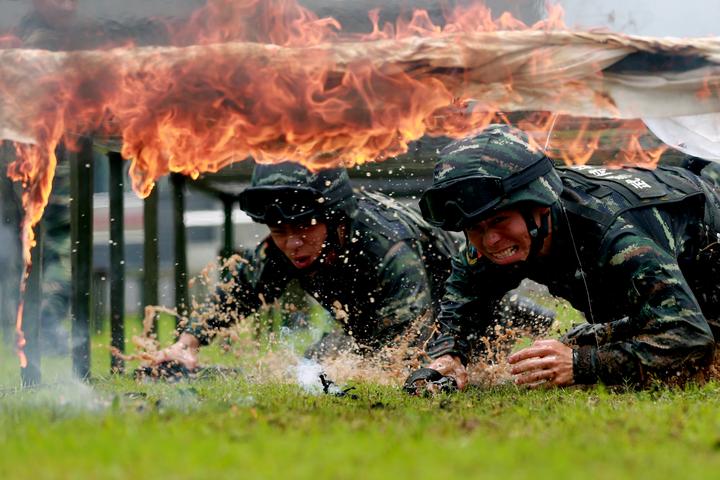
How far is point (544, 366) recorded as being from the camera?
19.4 ft

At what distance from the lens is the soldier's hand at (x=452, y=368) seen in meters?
6.48

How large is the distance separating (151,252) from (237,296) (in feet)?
11.9

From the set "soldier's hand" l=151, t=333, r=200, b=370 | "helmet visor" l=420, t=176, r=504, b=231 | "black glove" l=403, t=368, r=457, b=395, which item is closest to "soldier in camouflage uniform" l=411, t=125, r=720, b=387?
"helmet visor" l=420, t=176, r=504, b=231

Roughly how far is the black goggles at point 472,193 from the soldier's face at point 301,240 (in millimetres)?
1900

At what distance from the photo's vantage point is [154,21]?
7016 mm

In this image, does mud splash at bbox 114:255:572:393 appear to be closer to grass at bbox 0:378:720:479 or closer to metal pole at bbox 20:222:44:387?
metal pole at bbox 20:222:44:387

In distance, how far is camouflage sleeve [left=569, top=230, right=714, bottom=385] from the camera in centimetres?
562

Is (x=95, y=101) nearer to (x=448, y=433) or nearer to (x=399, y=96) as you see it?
(x=399, y=96)

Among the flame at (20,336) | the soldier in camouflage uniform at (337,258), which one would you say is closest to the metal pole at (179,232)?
the flame at (20,336)

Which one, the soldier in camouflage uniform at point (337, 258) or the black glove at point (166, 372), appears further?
the black glove at point (166, 372)

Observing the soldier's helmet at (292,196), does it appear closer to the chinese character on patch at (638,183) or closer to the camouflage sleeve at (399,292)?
the camouflage sleeve at (399,292)

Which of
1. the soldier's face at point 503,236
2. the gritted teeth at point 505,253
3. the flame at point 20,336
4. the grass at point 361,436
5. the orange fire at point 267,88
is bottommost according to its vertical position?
the flame at point 20,336

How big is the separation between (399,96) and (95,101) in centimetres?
229

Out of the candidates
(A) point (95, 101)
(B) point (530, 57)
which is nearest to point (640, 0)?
(B) point (530, 57)
